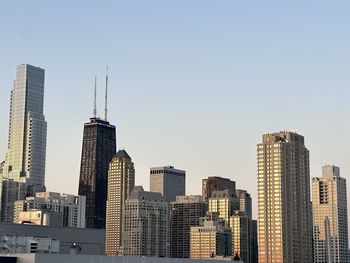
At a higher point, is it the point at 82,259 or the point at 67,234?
the point at 67,234

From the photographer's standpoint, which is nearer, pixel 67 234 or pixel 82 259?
pixel 82 259

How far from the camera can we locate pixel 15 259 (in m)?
110

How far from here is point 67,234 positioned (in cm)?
15750

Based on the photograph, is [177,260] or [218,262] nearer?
[177,260]

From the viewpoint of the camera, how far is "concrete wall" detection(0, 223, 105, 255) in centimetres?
15088

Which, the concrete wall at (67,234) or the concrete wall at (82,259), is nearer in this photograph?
the concrete wall at (82,259)

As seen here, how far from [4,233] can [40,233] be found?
396 inches

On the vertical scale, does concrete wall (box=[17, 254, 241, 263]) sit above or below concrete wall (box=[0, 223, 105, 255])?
below

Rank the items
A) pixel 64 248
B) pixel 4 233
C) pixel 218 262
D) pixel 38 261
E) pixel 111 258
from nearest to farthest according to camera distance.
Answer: pixel 38 261 < pixel 111 258 < pixel 218 262 < pixel 4 233 < pixel 64 248

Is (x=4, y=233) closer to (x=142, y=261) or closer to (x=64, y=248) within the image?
(x=64, y=248)

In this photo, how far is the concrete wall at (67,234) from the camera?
495 ft

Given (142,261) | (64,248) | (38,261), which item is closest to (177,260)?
(142,261)

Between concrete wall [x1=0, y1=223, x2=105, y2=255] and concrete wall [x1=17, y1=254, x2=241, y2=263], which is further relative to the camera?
concrete wall [x1=0, y1=223, x2=105, y2=255]

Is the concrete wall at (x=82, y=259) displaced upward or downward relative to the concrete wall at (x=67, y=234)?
downward
